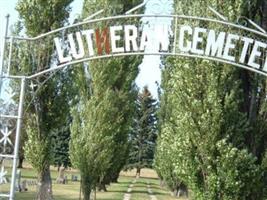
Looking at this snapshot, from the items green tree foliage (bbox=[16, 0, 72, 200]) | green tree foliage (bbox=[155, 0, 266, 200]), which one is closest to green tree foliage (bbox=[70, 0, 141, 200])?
green tree foliage (bbox=[16, 0, 72, 200])

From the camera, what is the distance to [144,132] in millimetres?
71375

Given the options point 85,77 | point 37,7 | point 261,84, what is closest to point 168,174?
point 85,77

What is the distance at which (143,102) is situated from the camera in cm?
7075

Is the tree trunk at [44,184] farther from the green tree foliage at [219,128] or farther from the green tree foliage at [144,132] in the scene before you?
the green tree foliage at [144,132]

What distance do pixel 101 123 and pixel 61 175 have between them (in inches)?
881

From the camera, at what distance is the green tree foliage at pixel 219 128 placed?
39.4ft

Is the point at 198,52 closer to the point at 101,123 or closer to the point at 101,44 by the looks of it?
the point at 101,44

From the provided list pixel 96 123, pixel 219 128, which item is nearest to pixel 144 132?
pixel 96 123

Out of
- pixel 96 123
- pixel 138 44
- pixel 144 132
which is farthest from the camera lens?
pixel 144 132

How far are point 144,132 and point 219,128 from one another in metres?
59.3

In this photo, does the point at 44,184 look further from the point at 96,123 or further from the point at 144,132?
the point at 144,132

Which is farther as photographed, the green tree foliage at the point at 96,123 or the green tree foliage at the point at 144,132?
the green tree foliage at the point at 144,132

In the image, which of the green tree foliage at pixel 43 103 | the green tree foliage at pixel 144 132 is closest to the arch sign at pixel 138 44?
the green tree foliage at pixel 43 103

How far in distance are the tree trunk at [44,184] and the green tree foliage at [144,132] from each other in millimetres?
48295
